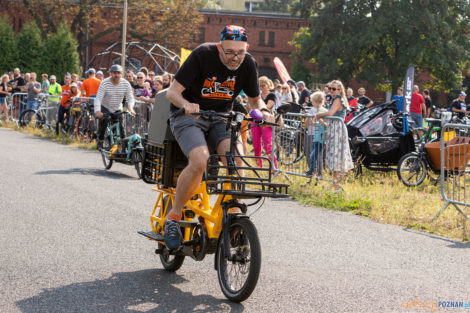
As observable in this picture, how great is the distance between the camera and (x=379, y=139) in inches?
565

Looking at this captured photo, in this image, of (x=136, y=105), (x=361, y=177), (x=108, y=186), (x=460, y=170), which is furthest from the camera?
(x=136, y=105)

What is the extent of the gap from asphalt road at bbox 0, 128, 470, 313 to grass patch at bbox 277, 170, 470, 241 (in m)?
0.36

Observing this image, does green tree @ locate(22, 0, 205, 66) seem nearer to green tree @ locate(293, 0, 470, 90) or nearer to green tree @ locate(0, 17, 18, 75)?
green tree @ locate(0, 17, 18, 75)

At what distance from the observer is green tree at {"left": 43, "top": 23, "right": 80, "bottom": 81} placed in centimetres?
4616

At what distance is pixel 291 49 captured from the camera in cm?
7238

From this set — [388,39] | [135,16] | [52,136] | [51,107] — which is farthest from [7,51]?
[52,136]

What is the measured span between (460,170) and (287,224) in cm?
273

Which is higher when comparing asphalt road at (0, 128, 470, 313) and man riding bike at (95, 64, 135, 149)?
man riding bike at (95, 64, 135, 149)

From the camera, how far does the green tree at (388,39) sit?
50.2 m

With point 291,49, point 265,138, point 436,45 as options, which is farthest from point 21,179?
point 291,49

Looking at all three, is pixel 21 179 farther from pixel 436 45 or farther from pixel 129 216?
pixel 436 45

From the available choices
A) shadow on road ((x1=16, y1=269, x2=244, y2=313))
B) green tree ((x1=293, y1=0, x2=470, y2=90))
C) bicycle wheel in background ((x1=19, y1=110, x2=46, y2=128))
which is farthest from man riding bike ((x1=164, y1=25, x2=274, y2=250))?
green tree ((x1=293, y1=0, x2=470, y2=90))

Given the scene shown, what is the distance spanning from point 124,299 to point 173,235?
64cm

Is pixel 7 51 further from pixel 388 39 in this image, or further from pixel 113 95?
pixel 113 95
